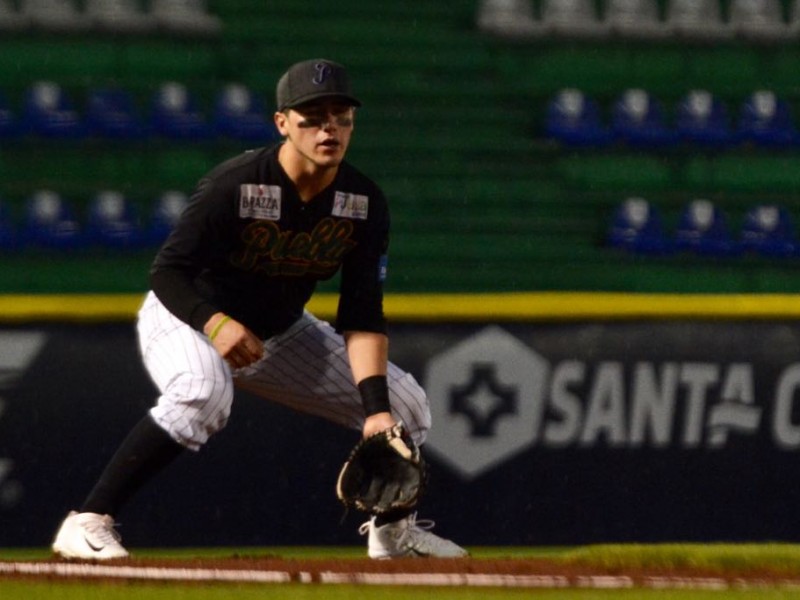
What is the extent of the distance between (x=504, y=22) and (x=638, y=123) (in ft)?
3.38

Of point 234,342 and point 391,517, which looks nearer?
point 234,342

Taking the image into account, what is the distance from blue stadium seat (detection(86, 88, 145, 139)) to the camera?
9.56m

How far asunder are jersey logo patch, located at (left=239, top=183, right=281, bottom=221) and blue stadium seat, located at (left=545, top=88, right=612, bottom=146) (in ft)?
17.1

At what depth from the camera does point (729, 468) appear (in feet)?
23.2

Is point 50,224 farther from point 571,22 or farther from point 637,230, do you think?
point 571,22

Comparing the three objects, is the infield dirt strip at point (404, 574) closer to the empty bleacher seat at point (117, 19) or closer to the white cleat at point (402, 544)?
the white cleat at point (402, 544)

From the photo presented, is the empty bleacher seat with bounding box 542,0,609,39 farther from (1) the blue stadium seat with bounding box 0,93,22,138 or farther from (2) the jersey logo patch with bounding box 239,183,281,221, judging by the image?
(2) the jersey logo patch with bounding box 239,183,281,221

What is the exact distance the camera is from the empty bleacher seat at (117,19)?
1002 centimetres

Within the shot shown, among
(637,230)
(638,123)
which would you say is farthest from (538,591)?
(638,123)

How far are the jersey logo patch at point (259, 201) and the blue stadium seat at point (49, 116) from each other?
4.69m

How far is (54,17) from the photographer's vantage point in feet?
32.7

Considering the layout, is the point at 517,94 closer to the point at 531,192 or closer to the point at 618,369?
the point at 531,192

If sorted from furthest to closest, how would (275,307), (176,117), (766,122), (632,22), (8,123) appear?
(632,22) < (766,122) < (176,117) < (8,123) < (275,307)

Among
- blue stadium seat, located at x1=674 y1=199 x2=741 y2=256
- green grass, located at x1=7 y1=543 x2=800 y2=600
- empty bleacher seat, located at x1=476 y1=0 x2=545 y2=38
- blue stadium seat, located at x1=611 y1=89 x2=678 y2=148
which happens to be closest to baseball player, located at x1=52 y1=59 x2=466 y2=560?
green grass, located at x1=7 y1=543 x2=800 y2=600
